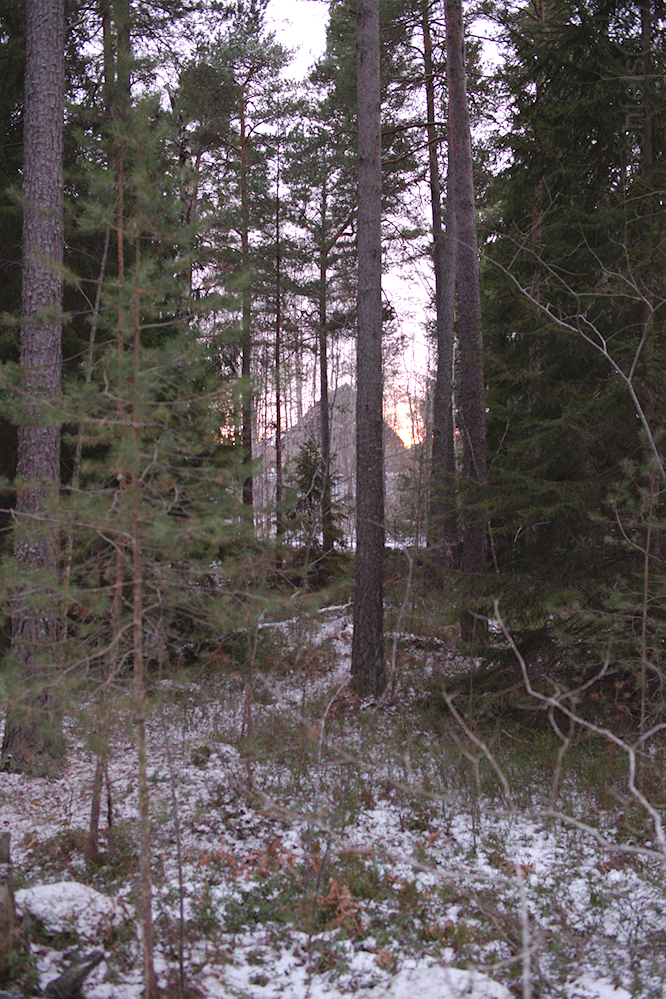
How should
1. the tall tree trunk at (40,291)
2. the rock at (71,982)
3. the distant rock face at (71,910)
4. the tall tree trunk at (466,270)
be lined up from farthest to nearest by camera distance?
the tall tree trunk at (466,270)
the tall tree trunk at (40,291)
the distant rock face at (71,910)
the rock at (71,982)

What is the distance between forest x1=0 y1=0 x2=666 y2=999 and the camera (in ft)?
11.7

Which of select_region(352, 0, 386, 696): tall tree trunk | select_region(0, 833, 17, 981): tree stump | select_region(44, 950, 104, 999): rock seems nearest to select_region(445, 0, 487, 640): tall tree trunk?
select_region(352, 0, 386, 696): tall tree trunk

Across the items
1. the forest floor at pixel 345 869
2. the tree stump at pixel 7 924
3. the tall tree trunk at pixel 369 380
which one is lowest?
the forest floor at pixel 345 869

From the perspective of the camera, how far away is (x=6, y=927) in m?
3.41

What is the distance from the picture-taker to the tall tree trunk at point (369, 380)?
820cm

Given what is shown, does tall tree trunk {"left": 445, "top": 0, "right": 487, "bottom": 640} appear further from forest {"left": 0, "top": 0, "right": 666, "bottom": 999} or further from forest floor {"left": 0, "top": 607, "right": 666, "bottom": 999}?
forest floor {"left": 0, "top": 607, "right": 666, "bottom": 999}

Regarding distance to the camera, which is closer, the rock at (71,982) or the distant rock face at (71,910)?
the rock at (71,982)

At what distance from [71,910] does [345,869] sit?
5.95 ft

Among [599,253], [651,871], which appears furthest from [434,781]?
[599,253]

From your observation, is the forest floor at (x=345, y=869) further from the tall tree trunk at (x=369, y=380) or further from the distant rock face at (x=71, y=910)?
the tall tree trunk at (x=369, y=380)

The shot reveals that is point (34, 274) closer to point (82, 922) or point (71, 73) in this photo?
point (71, 73)

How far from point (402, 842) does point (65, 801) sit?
2869 mm

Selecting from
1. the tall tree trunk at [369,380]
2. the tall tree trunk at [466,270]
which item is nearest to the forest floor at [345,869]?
the tall tree trunk at [369,380]

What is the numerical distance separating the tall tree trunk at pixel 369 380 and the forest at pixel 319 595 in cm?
5
